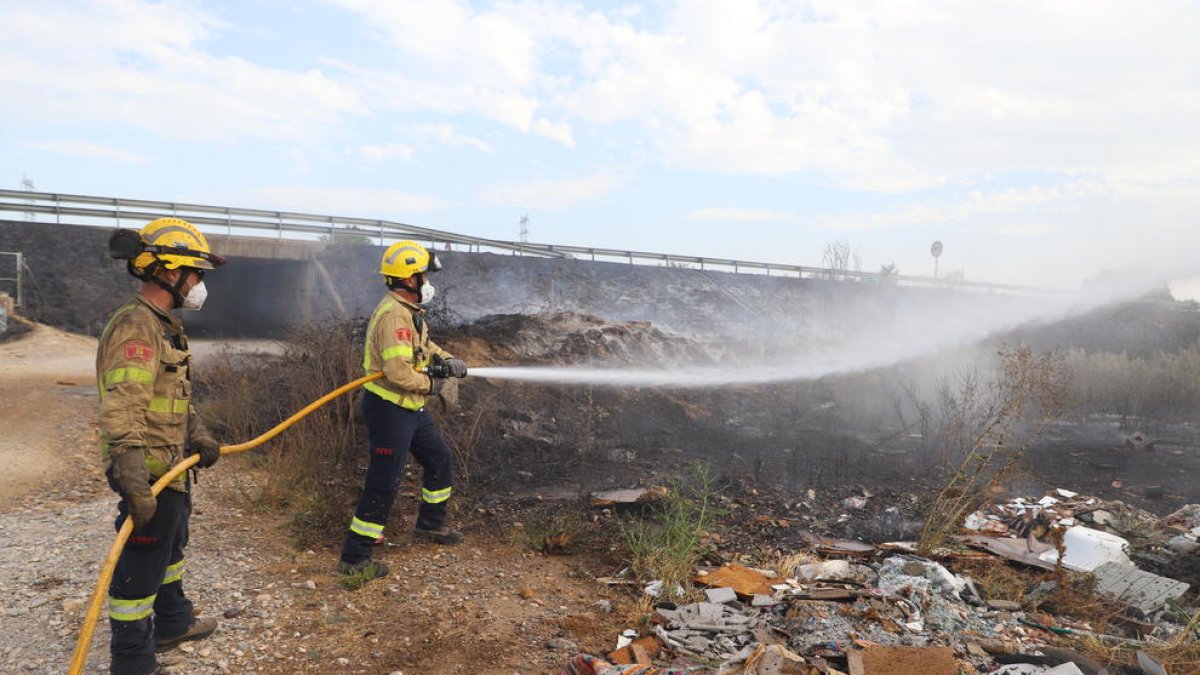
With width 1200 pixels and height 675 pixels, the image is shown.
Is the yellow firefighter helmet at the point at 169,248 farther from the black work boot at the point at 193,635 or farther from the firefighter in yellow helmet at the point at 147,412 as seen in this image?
the black work boot at the point at 193,635

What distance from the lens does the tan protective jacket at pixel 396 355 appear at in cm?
461

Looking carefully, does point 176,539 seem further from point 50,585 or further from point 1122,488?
point 1122,488

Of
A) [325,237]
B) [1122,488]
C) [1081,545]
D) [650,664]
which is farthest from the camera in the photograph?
[325,237]

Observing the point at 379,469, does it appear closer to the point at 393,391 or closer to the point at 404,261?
the point at 393,391

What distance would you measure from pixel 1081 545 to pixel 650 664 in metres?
4.20

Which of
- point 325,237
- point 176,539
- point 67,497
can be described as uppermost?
point 325,237

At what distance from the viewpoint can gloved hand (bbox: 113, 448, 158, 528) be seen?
3006 mm

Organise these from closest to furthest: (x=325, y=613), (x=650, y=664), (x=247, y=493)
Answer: (x=650, y=664) → (x=325, y=613) → (x=247, y=493)

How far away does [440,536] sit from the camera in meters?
5.30

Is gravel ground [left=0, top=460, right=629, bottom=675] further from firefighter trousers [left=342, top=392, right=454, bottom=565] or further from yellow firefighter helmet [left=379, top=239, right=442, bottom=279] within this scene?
yellow firefighter helmet [left=379, top=239, right=442, bottom=279]

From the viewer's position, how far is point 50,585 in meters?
4.32

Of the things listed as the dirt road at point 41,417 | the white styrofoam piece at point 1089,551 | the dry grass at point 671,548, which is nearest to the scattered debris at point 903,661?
the dry grass at point 671,548

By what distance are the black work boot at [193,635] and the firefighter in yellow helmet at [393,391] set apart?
2.96 ft

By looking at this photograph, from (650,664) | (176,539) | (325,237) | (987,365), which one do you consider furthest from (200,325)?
(987,365)
